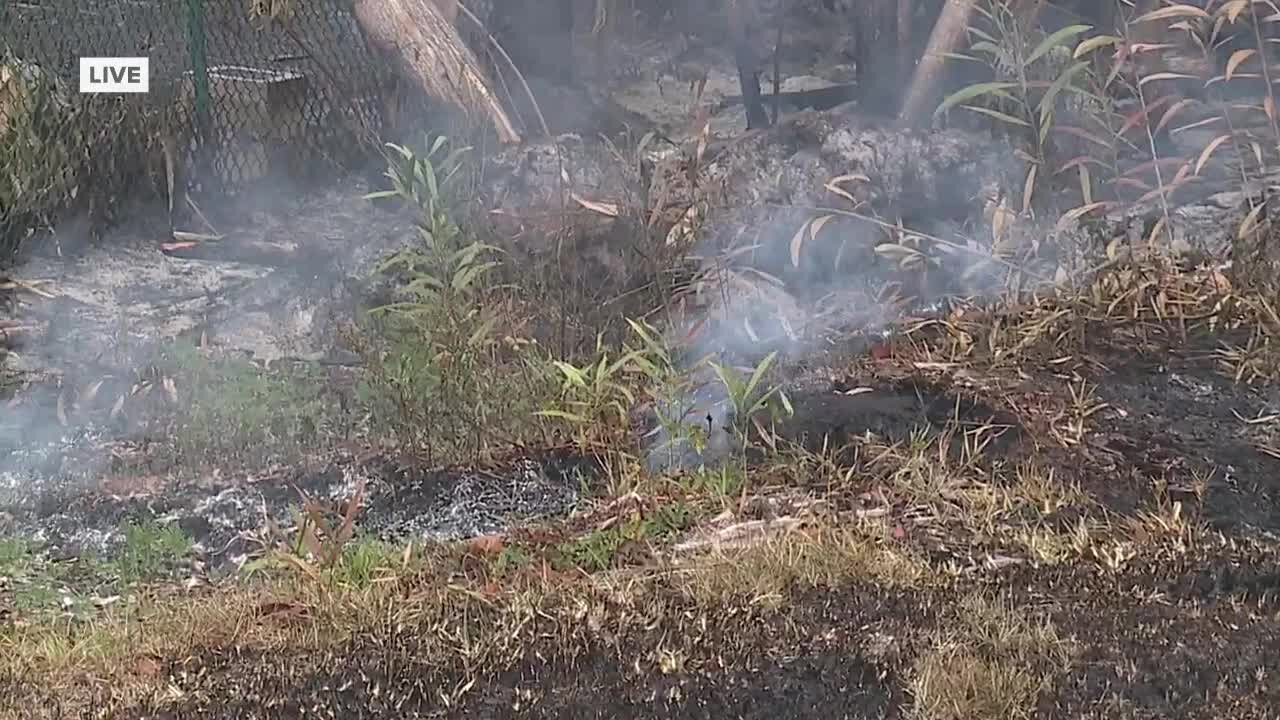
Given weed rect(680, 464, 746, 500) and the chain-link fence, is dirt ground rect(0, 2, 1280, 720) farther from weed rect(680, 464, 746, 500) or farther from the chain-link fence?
the chain-link fence

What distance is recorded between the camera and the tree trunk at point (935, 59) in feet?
18.0

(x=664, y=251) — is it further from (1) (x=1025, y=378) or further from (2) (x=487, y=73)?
(2) (x=487, y=73)

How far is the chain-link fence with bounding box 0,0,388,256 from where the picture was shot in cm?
566

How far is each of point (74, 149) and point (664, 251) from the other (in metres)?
2.53

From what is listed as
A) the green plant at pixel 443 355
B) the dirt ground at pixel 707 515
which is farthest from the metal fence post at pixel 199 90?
the green plant at pixel 443 355

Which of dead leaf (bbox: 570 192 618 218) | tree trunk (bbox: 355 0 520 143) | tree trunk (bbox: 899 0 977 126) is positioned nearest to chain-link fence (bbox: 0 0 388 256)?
tree trunk (bbox: 355 0 520 143)

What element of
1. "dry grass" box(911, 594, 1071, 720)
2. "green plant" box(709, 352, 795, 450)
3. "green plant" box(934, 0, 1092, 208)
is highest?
"green plant" box(934, 0, 1092, 208)

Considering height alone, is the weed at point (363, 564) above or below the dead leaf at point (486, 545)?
above

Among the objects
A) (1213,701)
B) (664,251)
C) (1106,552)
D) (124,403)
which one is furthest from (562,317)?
(1213,701)

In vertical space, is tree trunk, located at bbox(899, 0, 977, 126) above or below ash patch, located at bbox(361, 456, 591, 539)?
above

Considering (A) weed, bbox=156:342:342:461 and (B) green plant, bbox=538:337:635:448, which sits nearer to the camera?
(B) green plant, bbox=538:337:635:448

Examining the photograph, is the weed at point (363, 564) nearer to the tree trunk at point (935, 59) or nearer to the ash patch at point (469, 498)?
the ash patch at point (469, 498)

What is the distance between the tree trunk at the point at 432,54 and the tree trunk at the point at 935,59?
1606mm
